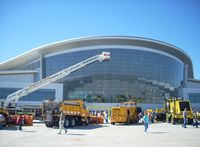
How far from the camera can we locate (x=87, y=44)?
71.7 m

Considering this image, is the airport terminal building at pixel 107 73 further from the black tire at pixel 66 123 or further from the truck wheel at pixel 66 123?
the truck wheel at pixel 66 123

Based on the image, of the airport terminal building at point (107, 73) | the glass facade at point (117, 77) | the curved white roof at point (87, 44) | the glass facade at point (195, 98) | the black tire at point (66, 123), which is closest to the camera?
the black tire at point (66, 123)

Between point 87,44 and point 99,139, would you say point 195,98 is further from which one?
point 99,139

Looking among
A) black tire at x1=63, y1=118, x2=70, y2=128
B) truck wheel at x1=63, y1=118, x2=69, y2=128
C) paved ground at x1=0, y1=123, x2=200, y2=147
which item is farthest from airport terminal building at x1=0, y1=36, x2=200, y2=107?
paved ground at x1=0, y1=123, x2=200, y2=147

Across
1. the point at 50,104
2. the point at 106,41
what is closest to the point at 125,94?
the point at 106,41

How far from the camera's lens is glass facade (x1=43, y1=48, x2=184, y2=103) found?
68188mm

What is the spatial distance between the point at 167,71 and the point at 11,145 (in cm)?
6817

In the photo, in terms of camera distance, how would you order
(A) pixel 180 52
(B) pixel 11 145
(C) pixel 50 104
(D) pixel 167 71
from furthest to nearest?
(A) pixel 180 52 → (D) pixel 167 71 → (C) pixel 50 104 → (B) pixel 11 145

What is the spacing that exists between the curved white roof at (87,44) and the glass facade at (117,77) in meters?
2.30

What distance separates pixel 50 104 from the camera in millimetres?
23484

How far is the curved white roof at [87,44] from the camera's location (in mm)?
70750

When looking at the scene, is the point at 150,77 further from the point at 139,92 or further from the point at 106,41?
the point at 106,41

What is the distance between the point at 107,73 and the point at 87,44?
10286mm

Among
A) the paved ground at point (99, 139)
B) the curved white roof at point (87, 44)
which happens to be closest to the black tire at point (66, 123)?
the paved ground at point (99, 139)
